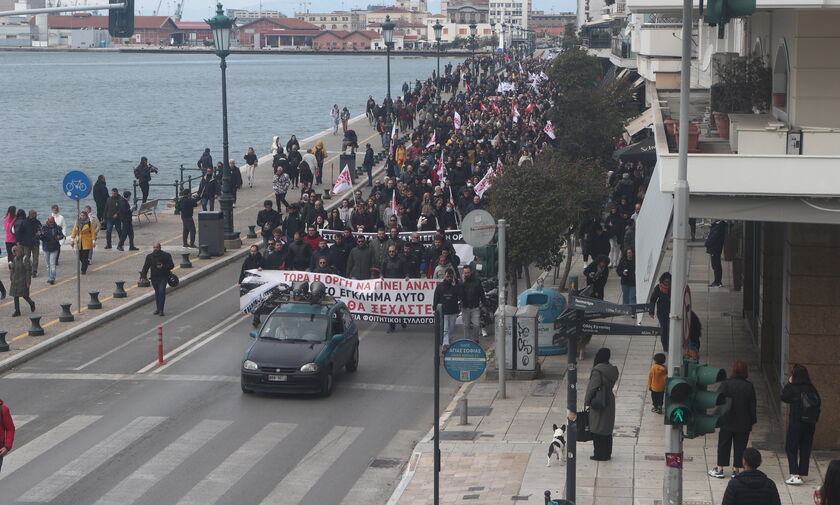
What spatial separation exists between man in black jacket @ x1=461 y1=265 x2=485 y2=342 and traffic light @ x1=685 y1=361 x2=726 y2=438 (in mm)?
12114

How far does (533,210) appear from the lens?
2594 cm

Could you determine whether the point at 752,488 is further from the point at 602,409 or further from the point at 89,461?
the point at 89,461

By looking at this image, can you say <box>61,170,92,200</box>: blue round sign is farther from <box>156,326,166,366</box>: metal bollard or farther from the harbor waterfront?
the harbor waterfront

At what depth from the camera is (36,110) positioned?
16788 cm

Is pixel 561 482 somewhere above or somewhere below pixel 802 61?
below

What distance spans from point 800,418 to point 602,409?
95.0 inches

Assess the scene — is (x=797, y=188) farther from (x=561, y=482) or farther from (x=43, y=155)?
(x=43, y=155)

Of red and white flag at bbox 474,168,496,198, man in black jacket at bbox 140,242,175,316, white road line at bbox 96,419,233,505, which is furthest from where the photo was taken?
red and white flag at bbox 474,168,496,198

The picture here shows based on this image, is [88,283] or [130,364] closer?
[130,364]

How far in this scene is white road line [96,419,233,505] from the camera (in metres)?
16.1

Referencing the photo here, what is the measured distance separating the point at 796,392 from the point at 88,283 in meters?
19.2

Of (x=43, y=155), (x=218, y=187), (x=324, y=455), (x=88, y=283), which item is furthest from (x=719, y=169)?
(x=43, y=155)

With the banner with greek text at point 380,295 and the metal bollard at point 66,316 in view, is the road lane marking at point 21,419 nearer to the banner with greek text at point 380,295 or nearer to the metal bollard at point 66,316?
the metal bollard at point 66,316

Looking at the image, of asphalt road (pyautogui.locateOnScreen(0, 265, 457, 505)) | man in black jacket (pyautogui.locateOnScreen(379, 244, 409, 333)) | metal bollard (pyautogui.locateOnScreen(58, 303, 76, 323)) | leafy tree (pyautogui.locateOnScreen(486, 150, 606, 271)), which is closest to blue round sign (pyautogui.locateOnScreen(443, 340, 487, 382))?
asphalt road (pyautogui.locateOnScreen(0, 265, 457, 505))
